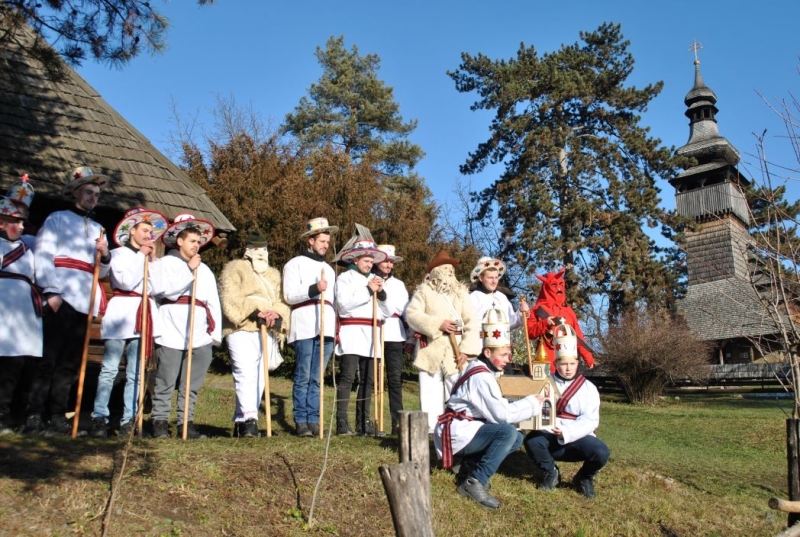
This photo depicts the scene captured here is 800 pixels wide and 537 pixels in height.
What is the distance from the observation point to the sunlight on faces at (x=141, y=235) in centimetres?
695

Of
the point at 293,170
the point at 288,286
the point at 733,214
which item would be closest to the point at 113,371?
the point at 288,286

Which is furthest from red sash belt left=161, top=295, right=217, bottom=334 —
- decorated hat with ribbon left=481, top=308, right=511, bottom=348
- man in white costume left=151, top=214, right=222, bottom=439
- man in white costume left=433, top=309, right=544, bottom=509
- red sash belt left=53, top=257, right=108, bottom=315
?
decorated hat with ribbon left=481, top=308, right=511, bottom=348

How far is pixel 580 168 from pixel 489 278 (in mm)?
22150

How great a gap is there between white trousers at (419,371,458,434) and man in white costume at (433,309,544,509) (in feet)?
4.55

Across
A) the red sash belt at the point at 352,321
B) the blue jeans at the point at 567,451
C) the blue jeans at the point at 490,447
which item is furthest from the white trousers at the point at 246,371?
the blue jeans at the point at 567,451

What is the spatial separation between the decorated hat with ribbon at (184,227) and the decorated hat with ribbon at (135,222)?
9cm

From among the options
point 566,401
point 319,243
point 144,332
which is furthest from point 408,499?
point 319,243

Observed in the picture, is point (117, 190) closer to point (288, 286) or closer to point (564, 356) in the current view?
point (288, 286)

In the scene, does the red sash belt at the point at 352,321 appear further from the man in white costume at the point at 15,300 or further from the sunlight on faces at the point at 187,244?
the man in white costume at the point at 15,300

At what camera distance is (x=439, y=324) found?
767cm

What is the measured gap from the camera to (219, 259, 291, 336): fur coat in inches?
295

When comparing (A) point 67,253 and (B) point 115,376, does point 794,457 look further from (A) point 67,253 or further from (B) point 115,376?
(A) point 67,253

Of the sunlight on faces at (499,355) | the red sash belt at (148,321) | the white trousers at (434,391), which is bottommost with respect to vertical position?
the white trousers at (434,391)

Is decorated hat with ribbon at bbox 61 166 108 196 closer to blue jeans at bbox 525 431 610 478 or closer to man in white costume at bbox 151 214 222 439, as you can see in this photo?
man in white costume at bbox 151 214 222 439
